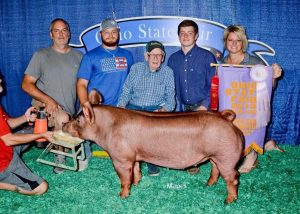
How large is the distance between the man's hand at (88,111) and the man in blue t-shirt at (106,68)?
1.02m

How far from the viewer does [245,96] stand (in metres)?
4.62

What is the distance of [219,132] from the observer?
11.7 ft

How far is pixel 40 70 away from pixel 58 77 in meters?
0.32

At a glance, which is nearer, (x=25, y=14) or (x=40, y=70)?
(x=40, y=70)

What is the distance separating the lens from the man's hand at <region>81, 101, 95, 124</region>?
3.71m

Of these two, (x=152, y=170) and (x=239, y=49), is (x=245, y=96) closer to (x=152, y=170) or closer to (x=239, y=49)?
(x=239, y=49)

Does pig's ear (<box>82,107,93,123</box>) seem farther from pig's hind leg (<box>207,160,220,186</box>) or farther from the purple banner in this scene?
the purple banner

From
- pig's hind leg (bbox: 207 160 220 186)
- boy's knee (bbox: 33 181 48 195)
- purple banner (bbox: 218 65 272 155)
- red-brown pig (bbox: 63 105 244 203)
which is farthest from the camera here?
purple banner (bbox: 218 65 272 155)

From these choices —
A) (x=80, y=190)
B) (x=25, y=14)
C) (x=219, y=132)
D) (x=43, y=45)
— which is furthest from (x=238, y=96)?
(x=25, y=14)

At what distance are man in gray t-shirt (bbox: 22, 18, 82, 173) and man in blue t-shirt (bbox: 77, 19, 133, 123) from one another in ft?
1.03

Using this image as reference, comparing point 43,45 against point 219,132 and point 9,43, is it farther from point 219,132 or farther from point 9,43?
point 219,132

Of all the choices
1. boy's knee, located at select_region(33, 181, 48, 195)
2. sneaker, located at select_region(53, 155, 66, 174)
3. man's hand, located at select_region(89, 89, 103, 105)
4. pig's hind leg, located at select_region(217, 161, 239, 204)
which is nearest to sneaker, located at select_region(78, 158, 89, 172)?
sneaker, located at select_region(53, 155, 66, 174)

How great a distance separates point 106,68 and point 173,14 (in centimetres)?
178

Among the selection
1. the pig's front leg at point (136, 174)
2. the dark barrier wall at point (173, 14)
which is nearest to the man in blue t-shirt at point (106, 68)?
the dark barrier wall at point (173, 14)
